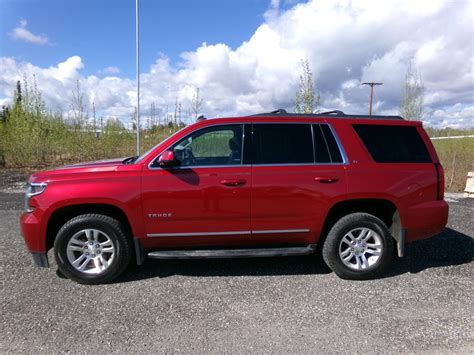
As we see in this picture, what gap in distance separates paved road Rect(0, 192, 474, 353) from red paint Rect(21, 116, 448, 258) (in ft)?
1.60

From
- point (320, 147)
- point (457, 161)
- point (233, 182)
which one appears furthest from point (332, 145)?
point (457, 161)

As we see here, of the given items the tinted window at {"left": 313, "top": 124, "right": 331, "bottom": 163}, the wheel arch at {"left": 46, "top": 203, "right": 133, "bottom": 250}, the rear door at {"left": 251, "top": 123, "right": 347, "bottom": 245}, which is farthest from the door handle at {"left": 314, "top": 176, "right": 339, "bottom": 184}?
the wheel arch at {"left": 46, "top": 203, "right": 133, "bottom": 250}

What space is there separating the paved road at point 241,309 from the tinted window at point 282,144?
1428mm

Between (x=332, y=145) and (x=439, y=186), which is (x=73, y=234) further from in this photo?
(x=439, y=186)

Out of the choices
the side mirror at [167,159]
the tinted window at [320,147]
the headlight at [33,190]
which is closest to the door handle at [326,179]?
the tinted window at [320,147]

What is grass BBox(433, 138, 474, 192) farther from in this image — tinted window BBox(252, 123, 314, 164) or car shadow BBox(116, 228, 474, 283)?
tinted window BBox(252, 123, 314, 164)

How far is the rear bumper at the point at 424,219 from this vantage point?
13.7 feet

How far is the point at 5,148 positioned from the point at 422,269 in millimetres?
16551

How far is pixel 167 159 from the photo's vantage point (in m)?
3.81

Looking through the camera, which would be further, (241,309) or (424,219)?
(424,219)

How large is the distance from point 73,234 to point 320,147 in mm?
3033

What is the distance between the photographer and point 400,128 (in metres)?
4.32

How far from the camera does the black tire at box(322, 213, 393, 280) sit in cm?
411

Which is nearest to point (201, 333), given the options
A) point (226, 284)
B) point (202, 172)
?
point (226, 284)
